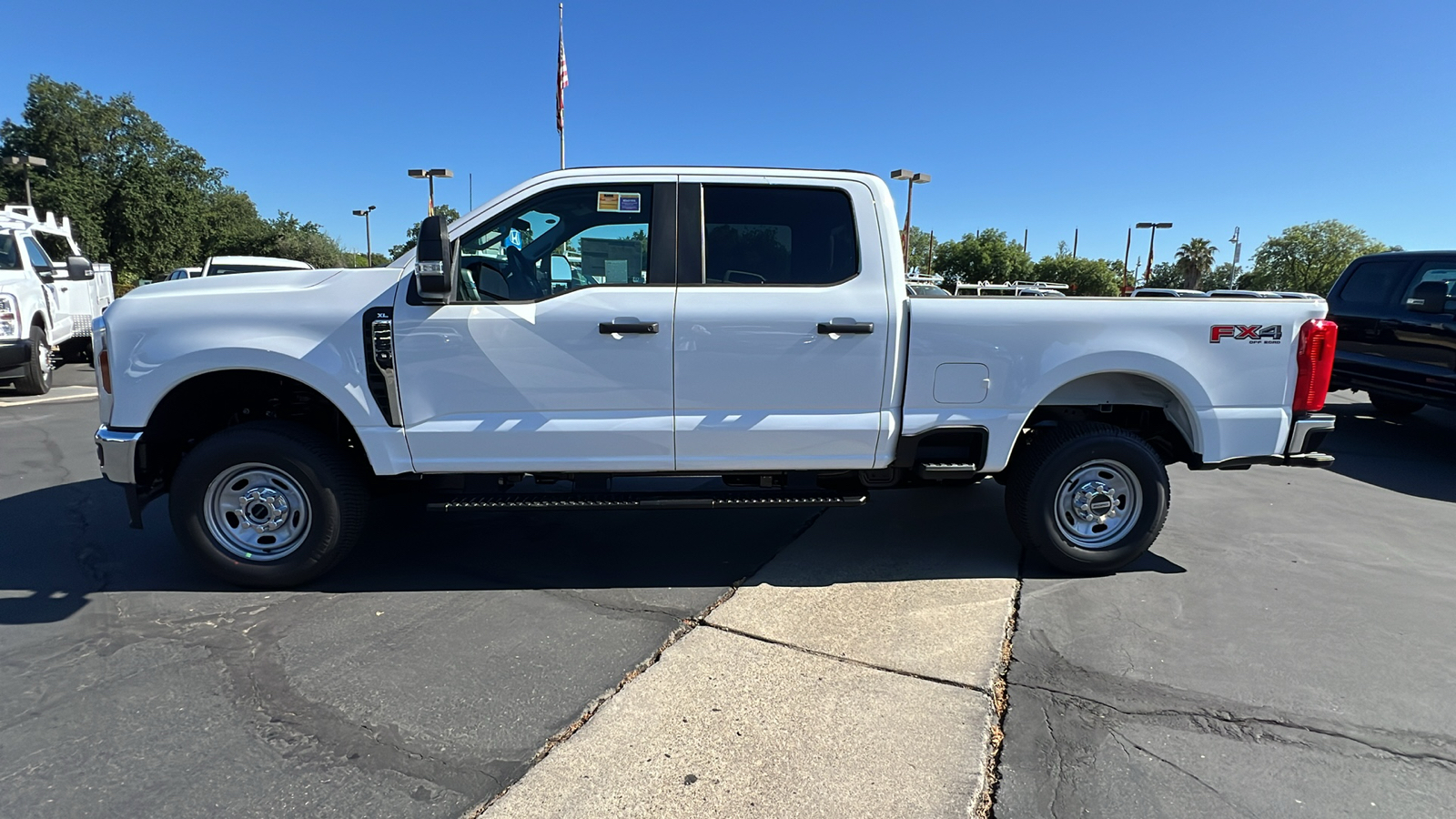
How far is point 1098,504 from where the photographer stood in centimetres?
420

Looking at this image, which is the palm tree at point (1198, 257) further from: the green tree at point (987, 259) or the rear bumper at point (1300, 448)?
the rear bumper at point (1300, 448)

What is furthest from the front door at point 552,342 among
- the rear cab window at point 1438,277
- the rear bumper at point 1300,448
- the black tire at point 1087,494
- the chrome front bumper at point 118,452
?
the rear cab window at point 1438,277

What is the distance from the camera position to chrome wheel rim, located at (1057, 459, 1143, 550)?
13.6 feet

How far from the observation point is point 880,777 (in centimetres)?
251

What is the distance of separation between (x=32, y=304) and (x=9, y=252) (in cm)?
73

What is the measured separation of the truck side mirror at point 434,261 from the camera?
3.40 metres

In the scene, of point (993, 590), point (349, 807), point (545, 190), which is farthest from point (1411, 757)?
point (545, 190)

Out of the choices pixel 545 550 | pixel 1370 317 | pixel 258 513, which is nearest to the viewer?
pixel 258 513

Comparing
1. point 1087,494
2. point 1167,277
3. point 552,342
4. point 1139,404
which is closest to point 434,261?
point 552,342

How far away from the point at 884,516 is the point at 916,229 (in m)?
94.9

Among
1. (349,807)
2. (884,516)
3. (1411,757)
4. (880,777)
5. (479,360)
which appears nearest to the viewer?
(349,807)

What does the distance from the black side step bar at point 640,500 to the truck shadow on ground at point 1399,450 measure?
5.67 meters

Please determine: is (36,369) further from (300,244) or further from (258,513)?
(300,244)

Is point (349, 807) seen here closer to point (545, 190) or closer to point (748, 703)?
point (748, 703)
